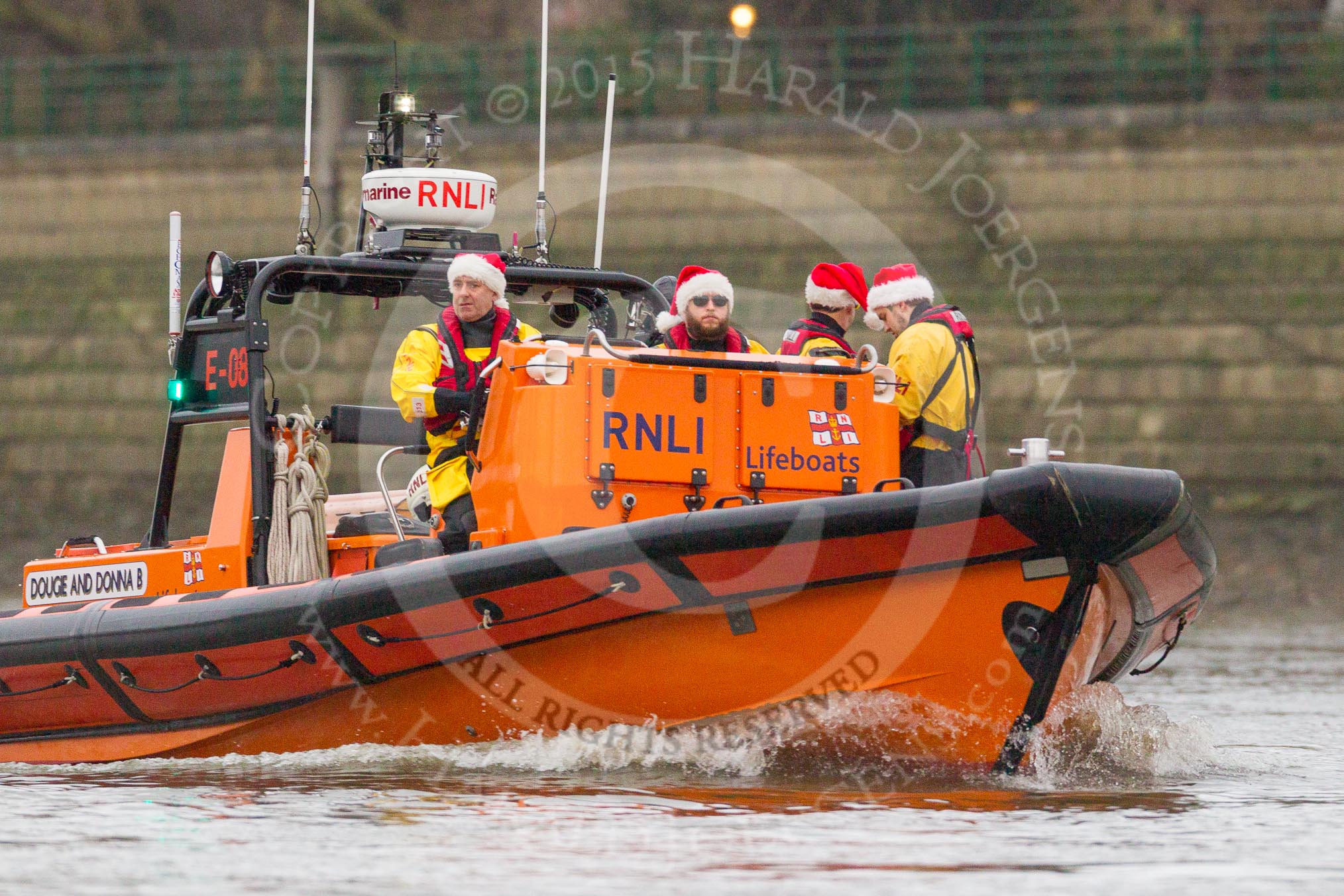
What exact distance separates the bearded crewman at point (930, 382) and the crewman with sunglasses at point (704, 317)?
49 cm

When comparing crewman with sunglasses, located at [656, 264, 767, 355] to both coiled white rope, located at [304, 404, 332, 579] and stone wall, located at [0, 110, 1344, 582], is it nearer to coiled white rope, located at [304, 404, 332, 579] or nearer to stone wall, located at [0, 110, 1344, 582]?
coiled white rope, located at [304, 404, 332, 579]

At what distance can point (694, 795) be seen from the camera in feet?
20.2

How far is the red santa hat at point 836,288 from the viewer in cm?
725

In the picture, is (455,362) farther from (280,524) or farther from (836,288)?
(836,288)

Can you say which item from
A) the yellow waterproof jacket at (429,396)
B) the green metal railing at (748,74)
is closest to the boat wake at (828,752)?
the yellow waterproof jacket at (429,396)

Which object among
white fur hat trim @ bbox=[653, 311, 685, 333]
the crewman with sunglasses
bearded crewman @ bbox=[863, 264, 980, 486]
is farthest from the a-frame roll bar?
bearded crewman @ bbox=[863, 264, 980, 486]

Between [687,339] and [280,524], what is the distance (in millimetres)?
1642

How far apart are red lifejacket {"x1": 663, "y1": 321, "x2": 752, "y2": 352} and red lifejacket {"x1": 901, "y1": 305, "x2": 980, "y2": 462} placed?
590 millimetres

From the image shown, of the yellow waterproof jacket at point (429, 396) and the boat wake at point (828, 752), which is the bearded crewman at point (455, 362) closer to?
the yellow waterproof jacket at point (429, 396)

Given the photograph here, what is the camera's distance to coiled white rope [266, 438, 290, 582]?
7.35m

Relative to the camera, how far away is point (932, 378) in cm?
689

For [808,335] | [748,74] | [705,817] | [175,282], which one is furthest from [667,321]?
[748,74]

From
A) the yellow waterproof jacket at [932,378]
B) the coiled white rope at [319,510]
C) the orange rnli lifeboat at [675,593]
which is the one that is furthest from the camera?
the coiled white rope at [319,510]

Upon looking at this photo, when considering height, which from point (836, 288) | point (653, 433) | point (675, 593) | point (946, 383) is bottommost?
point (675, 593)
